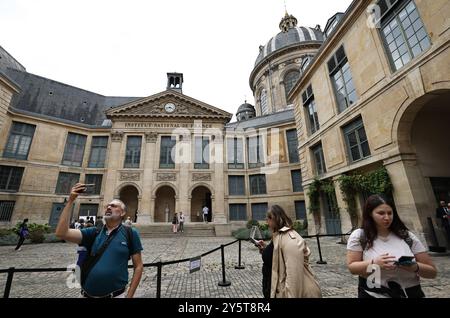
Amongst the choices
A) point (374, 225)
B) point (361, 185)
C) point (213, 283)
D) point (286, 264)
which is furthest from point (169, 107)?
point (374, 225)

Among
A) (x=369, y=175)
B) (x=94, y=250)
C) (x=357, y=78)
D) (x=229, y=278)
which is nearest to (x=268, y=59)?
(x=357, y=78)

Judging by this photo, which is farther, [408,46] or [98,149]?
[98,149]

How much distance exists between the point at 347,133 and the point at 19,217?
26.4m

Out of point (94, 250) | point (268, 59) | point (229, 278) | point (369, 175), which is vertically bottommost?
point (229, 278)

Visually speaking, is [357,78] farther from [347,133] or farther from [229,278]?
[229,278]

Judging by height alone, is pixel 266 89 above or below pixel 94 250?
above

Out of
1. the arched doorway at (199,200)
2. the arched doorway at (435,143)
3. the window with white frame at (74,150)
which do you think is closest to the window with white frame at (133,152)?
the window with white frame at (74,150)

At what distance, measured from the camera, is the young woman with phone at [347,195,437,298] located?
1.75 meters

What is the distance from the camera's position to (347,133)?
37.0 ft

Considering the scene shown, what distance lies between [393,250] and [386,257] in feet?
0.92

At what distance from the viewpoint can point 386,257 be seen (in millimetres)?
1683

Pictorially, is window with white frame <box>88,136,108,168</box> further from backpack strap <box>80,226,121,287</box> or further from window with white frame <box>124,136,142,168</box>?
backpack strap <box>80,226,121,287</box>

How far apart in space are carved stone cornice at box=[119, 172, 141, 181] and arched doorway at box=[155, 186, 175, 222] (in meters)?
2.62

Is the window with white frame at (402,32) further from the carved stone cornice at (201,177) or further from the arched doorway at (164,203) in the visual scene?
the arched doorway at (164,203)
